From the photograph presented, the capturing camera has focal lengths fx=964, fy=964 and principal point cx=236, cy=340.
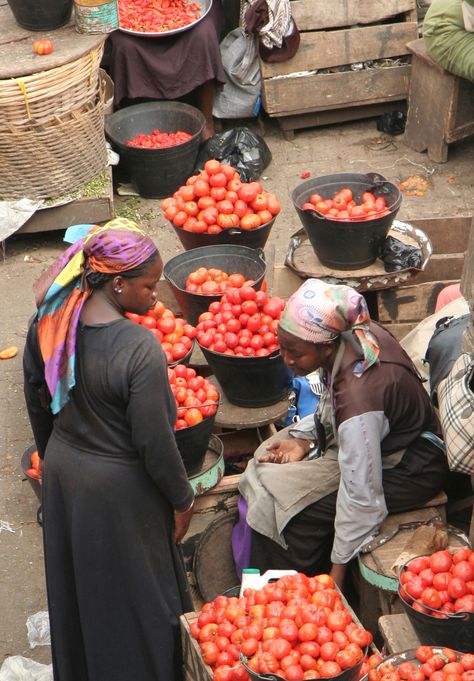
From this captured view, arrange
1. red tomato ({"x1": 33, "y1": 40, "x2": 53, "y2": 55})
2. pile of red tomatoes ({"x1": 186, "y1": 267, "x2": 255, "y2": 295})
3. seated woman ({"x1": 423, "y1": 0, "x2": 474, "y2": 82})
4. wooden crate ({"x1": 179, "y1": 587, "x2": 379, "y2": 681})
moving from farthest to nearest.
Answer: seated woman ({"x1": 423, "y1": 0, "x2": 474, "y2": 82}) → red tomato ({"x1": 33, "y1": 40, "x2": 53, "y2": 55}) → pile of red tomatoes ({"x1": 186, "y1": 267, "x2": 255, "y2": 295}) → wooden crate ({"x1": 179, "y1": 587, "x2": 379, "y2": 681})

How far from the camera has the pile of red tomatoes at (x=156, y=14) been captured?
752cm

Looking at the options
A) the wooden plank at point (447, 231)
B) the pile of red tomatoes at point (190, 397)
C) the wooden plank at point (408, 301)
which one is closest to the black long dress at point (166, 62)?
the wooden plank at point (447, 231)

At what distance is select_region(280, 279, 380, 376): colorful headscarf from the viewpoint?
3.51 metres

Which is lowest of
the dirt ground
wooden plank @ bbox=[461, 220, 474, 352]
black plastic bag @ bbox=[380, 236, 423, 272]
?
the dirt ground

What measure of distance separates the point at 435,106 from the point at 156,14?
2.31m

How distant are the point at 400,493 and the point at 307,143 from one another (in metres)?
4.94

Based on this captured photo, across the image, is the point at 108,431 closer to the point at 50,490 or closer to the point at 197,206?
the point at 50,490

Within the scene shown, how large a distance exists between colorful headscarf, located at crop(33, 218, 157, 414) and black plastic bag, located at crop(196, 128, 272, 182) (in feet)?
15.5

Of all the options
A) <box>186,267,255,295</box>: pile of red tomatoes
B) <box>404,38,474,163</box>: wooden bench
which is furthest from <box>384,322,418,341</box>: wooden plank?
<box>404,38,474,163</box>: wooden bench

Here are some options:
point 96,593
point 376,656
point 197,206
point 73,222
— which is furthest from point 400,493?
point 73,222

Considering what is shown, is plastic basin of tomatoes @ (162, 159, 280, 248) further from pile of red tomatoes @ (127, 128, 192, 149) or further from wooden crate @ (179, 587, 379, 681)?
wooden crate @ (179, 587, 379, 681)

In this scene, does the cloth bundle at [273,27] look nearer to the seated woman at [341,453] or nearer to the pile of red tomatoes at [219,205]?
the pile of red tomatoes at [219,205]

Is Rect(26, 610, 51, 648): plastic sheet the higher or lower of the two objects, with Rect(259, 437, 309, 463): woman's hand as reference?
lower

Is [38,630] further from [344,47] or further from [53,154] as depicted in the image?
[344,47]
